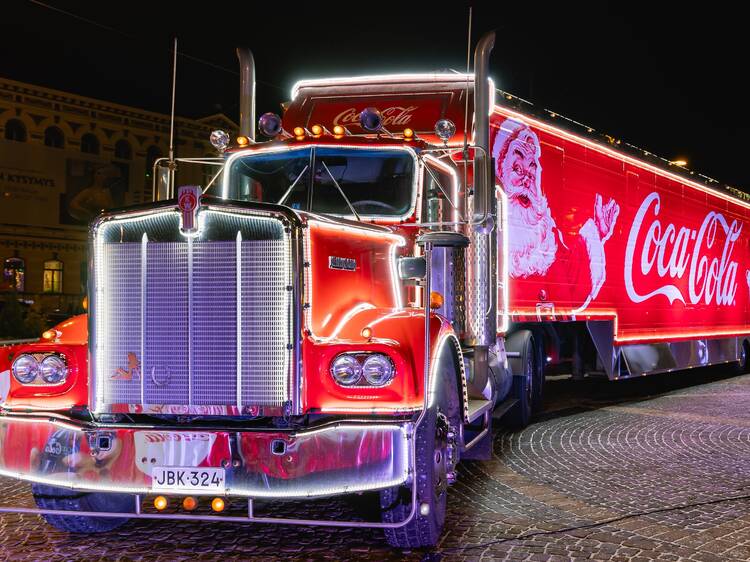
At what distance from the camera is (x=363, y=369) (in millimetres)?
4957

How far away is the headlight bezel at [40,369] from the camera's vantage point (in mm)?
5312

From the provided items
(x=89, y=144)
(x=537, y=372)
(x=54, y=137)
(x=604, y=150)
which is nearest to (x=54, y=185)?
(x=54, y=137)

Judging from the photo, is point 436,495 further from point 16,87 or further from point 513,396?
point 16,87

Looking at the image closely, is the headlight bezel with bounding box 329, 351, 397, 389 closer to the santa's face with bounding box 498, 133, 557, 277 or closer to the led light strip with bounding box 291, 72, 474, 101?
the led light strip with bounding box 291, 72, 474, 101

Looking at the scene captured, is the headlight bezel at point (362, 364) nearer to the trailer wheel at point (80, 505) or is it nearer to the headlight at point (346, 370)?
the headlight at point (346, 370)

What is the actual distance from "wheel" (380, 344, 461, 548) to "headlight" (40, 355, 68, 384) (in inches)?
80.3

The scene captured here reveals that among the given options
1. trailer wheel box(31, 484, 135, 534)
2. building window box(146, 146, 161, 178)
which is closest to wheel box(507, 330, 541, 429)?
trailer wheel box(31, 484, 135, 534)

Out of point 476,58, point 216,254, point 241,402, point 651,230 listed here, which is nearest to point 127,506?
point 241,402

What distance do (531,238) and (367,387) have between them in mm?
5831

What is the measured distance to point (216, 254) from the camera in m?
5.16

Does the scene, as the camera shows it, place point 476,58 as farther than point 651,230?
No

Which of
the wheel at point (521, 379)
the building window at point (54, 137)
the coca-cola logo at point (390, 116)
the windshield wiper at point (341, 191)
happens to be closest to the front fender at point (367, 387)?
the windshield wiper at point (341, 191)

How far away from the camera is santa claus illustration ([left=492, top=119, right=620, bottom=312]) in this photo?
32.5ft

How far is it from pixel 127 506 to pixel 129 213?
7.12 feet
